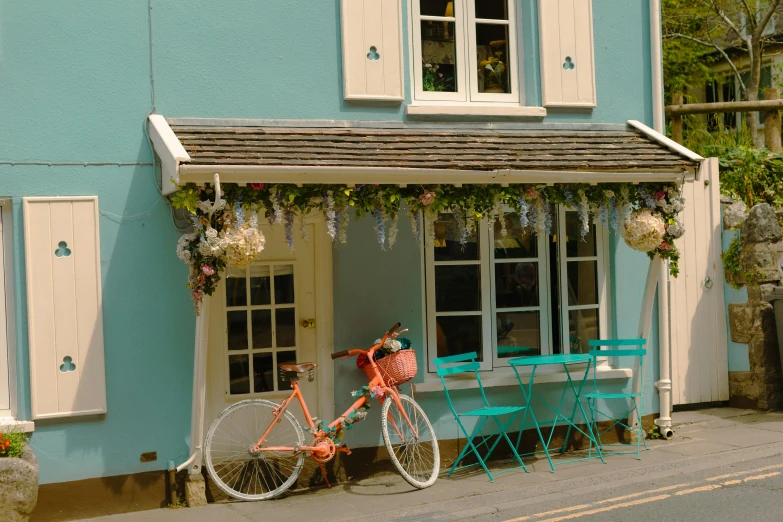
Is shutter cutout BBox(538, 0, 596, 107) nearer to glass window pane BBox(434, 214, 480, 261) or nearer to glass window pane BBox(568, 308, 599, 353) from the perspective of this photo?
glass window pane BBox(434, 214, 480, 261)

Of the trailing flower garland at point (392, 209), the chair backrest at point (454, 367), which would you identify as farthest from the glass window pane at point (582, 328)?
the chair backrest at point (454, 367)

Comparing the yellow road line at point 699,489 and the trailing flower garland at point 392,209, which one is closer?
the trailing flower garland at point 392,209

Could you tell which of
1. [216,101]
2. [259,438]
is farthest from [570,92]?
[259,438]

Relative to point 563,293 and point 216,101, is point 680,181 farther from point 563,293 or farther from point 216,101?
point 216,101

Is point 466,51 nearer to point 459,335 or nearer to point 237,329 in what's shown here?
point 459,335

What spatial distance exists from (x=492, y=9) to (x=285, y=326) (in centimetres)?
375

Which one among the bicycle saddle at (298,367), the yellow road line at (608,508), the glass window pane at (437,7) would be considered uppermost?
the glass window pane at (437,7)

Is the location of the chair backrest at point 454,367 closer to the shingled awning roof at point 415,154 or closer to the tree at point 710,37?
the shingled awning roof at point 415,154

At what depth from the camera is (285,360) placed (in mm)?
8523

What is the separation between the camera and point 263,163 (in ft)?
23.5

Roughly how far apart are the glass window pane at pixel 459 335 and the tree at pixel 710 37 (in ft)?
37.4

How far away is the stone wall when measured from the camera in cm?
1044

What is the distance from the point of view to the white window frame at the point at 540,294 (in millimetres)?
8867

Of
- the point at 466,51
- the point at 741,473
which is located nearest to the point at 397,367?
the point at 741,473
